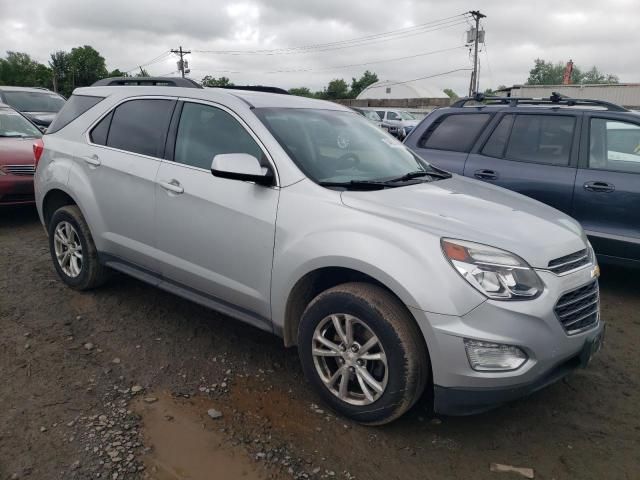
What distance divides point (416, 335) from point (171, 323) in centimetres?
216

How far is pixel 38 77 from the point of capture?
58.5 meters

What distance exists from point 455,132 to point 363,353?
12.4ft

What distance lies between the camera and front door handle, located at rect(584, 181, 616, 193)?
15.3 ft

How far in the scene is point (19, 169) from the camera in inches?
260

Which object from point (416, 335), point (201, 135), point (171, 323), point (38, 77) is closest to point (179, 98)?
point (201, 135)

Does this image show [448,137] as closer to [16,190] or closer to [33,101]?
[16,190]

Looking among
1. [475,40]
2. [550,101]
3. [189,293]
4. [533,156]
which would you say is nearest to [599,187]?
[533,156]

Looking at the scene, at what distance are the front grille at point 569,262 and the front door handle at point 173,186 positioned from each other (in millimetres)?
2252

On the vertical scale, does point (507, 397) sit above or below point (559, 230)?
below

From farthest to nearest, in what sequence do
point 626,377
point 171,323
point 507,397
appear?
point 171,323 → point 626,377 → point 507,397

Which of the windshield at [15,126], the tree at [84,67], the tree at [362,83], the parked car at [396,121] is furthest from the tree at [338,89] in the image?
the windshield at [15,126]

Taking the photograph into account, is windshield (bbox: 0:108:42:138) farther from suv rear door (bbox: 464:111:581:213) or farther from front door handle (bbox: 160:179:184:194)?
suv rear door (bbox: 464:111:581:213)

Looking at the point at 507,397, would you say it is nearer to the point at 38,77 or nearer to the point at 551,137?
Answer: the point at 551,137

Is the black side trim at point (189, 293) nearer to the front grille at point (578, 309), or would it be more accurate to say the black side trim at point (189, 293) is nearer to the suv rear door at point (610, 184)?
the front grille at point (578, 309)
